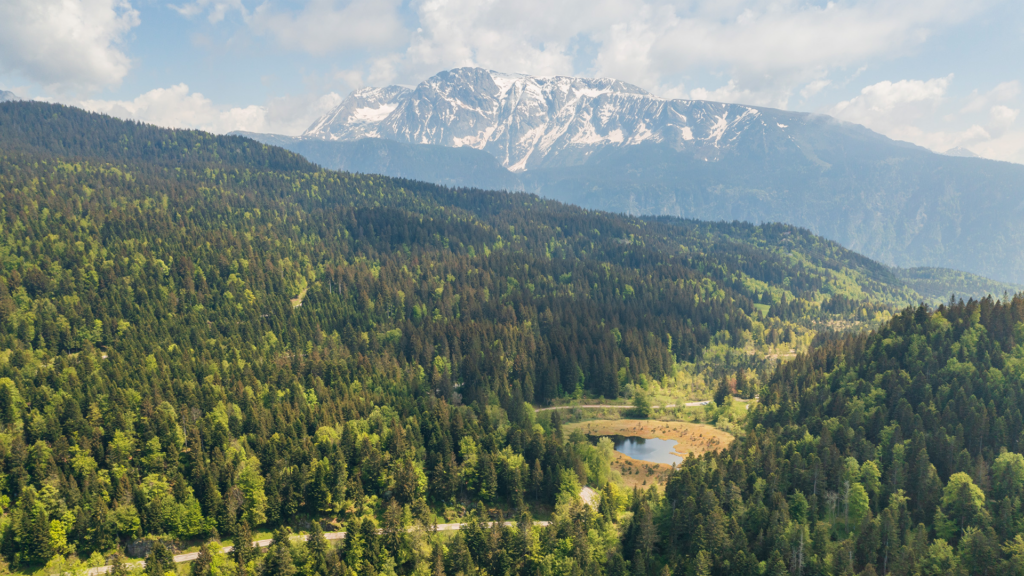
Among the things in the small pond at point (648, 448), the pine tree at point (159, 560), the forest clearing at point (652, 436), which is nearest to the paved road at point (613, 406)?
the forest clearing at point (652, 436)

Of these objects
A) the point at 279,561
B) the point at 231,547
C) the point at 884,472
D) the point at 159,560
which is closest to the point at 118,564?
the point at 159,560

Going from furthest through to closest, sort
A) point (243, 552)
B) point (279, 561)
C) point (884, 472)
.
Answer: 1. point (884, 472)
2. point (243, 552)
3. point (279, 561)

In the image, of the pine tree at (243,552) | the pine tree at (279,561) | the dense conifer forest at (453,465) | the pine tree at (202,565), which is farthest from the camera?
the dense conifer forest at (453,465)

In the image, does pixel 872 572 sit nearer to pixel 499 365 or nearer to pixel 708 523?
pixel 708 523

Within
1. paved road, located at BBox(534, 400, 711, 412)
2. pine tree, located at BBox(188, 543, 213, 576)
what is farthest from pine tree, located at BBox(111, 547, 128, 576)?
paved road, located at BBox(534, 400, 711, 412)

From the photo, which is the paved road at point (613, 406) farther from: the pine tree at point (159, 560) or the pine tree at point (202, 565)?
the pine tree at point (159, 560)

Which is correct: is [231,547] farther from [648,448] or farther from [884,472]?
[884,472]

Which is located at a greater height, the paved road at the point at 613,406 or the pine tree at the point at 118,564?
the paved road at the point at 613,406

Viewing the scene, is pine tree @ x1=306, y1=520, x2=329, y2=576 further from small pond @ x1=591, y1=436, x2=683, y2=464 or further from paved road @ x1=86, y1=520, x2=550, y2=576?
small pond @ x1=591, y1=436, x2=683, y2=464

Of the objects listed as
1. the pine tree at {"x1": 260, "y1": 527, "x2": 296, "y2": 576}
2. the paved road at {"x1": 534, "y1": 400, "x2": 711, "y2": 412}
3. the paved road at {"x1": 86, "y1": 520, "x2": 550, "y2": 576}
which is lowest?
the paved road at {"x1": 86, "y1": 520, "x2": 550, "y2": 576}
